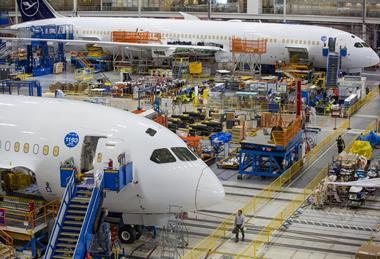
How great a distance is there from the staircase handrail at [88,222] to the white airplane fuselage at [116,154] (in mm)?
1235

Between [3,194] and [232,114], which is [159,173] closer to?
[3,194]

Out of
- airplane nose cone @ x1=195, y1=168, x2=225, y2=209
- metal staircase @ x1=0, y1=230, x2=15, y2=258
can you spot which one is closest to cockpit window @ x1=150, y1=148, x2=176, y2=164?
airplane nose cone @ x1=195, y1=168, x2=225, y2=209

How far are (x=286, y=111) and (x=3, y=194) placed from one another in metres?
25.0

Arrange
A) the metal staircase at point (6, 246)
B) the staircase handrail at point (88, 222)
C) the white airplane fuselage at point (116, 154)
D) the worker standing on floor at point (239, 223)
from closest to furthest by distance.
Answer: the staircase handrail at point (88, 222)
the metal staircase at point (6, 246)
the white airplane fuselage at point (116, 154)
the worker standing on floor at point (239, 223)

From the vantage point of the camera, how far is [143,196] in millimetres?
21625

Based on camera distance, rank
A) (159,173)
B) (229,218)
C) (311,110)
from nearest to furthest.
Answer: (159,173)
(229,218)
(311,110)

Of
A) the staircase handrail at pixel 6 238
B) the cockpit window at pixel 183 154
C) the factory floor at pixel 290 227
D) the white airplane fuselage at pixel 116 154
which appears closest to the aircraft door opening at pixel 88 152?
the white airplane fuselage at pixel 116 154

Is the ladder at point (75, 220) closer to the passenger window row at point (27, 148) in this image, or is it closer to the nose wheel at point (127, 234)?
the passenger window row at point (27, 148)

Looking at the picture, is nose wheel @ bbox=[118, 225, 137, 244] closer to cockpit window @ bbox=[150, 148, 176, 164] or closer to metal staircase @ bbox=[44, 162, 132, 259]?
metal staircase @ bbox=[44, 162, 132, 259]

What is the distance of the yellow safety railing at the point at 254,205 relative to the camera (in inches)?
914

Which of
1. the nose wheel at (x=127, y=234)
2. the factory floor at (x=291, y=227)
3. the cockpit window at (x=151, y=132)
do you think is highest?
the cockpit window at (x=151, y=132)

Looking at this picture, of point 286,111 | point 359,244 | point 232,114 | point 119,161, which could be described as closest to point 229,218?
point 359,244

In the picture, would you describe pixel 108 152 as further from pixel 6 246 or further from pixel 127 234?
pixel 6 246

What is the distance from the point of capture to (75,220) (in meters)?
20.5
